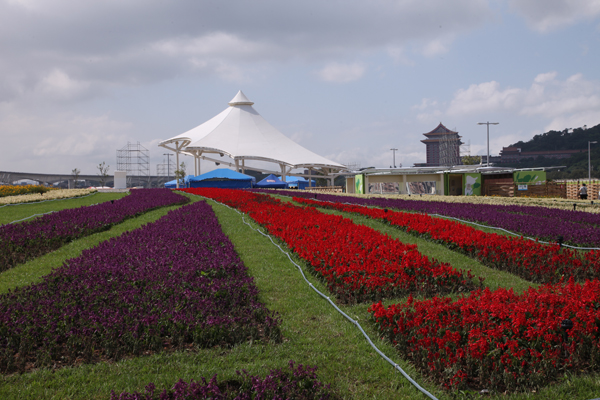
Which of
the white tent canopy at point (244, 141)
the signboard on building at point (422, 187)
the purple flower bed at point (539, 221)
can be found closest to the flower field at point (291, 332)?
the purple flower bed at point (539, 221)

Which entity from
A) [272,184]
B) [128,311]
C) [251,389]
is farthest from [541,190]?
[272,184]

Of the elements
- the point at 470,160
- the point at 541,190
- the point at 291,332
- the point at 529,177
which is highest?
the point at 470,160

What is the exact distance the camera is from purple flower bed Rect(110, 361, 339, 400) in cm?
296

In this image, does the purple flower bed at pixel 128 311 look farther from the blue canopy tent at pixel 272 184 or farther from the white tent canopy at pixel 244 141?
the white tent canopy at pixel 244 141

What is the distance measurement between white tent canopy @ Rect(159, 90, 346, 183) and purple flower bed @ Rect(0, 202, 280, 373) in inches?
2107

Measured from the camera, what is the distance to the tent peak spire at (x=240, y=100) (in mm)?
70312

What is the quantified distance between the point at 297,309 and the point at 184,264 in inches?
82.6

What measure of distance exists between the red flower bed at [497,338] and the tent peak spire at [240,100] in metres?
69.1

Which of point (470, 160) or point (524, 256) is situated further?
point (470, 160)

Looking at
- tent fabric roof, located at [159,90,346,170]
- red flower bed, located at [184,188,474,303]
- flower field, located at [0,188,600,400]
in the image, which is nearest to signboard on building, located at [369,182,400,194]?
red flower bed, located at [184,188,474,303]

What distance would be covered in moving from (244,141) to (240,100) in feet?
36.9

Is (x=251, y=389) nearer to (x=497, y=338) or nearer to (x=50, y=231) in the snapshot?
(x=497, y=338)

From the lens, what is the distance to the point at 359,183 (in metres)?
34.2

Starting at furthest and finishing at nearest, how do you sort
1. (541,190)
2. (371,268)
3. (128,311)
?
(541,190) < (371,268) < (128,311)
